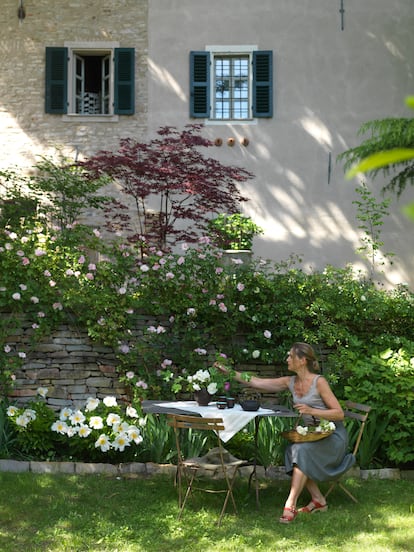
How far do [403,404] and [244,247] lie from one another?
4.06 meters

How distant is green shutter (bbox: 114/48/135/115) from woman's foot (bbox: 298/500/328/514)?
29.8ft

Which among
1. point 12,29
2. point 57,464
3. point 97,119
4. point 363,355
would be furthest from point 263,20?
point 57,464

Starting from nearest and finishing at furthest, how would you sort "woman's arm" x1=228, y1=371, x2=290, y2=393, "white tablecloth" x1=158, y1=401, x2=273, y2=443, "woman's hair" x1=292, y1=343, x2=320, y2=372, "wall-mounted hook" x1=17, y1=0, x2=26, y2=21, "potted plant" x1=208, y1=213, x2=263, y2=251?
"white tablecloth" x1=158, y1=401, x2=273, y2=443, "woman's hair" x1=292, y1=343, x2=320, y2=372, "woman's arm" x1=228, y1=371, x2=290, y2=393, "potted plant" x1=208, y1=213, x2=263, y2=251, "wall-mounted hook" x1=17, y1=0, x2=26, y2=21

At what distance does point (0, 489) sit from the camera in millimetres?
5500

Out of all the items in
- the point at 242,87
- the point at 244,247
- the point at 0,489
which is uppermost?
the point at 242,87

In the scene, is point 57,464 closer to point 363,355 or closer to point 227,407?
point 227,407

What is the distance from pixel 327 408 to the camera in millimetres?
5328

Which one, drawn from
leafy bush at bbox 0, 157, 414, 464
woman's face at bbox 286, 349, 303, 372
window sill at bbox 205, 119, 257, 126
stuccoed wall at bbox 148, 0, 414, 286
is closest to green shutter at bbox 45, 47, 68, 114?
stuccoed wall at bbox 148, 0, 414, 286

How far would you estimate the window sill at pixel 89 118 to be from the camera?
1277cm

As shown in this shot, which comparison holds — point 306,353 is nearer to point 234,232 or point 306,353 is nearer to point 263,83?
point 234,232

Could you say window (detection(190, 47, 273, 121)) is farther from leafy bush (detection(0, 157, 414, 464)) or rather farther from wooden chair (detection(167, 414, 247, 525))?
wooden chair (detection(167, 414, 247, 525))

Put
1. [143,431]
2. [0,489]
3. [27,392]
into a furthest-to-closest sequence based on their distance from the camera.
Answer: [27,392] → [143,431] → [0,489]

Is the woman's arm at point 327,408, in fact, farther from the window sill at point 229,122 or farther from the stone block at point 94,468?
the window sill at point 229,122

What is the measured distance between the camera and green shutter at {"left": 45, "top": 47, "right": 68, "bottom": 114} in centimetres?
1276
